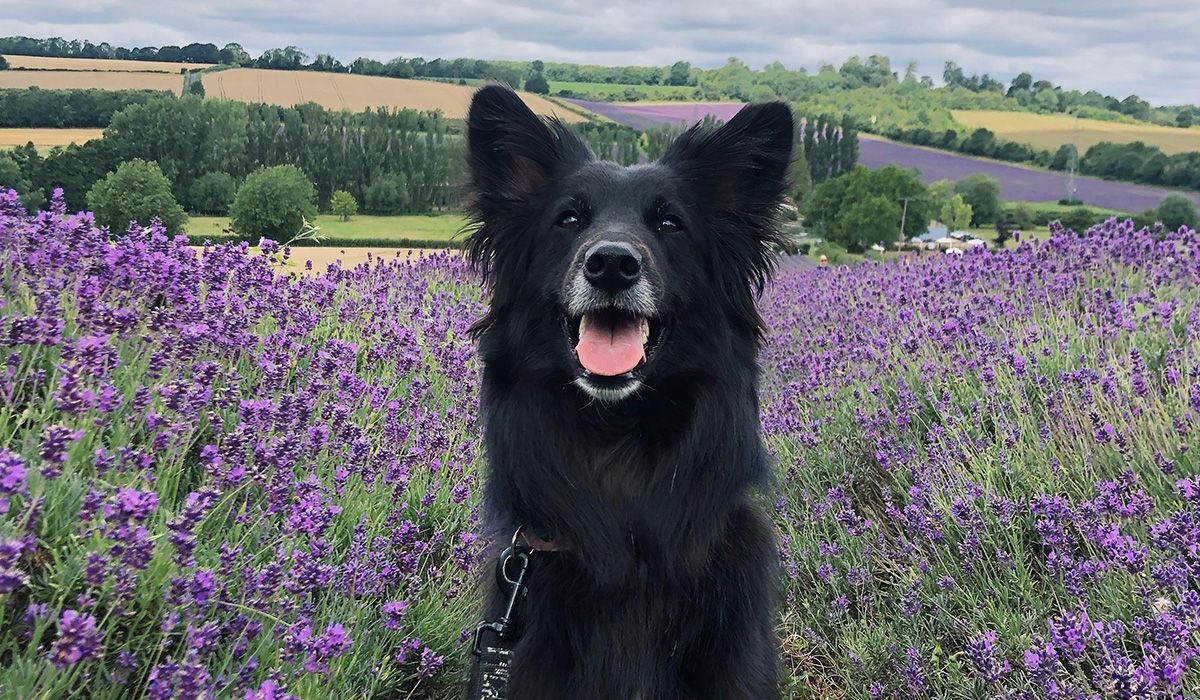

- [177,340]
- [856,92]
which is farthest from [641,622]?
[856,92]

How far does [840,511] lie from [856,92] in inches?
882

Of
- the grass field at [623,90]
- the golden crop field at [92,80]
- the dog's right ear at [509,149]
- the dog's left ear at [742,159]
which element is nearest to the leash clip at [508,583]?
the dog's right ear at [509,149]

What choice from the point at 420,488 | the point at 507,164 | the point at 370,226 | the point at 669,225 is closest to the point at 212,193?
the point at 370,226

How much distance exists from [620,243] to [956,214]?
21.5 meters

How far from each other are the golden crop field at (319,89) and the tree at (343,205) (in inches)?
42.9

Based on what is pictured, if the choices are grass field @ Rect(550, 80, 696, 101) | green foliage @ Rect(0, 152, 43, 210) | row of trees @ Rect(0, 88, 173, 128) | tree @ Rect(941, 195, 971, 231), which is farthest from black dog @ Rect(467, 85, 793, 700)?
tree @ Rect(941, 195, 971, 231)

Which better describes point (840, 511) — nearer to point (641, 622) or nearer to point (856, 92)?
point (641, 622)

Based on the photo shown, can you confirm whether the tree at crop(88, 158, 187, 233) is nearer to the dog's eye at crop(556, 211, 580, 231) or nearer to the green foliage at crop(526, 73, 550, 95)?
the green foliage at crop(526, 73, 550, 95)

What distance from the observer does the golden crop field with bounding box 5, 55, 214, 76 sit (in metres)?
5.98

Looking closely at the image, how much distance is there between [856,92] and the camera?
2317 centimetres

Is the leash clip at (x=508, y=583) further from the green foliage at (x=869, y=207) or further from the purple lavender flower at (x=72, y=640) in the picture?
the green foliage at (x=869, y=207)

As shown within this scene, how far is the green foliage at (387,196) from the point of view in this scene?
6535mm

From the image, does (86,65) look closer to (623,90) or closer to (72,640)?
(72,640)

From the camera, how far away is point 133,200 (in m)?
4.21
